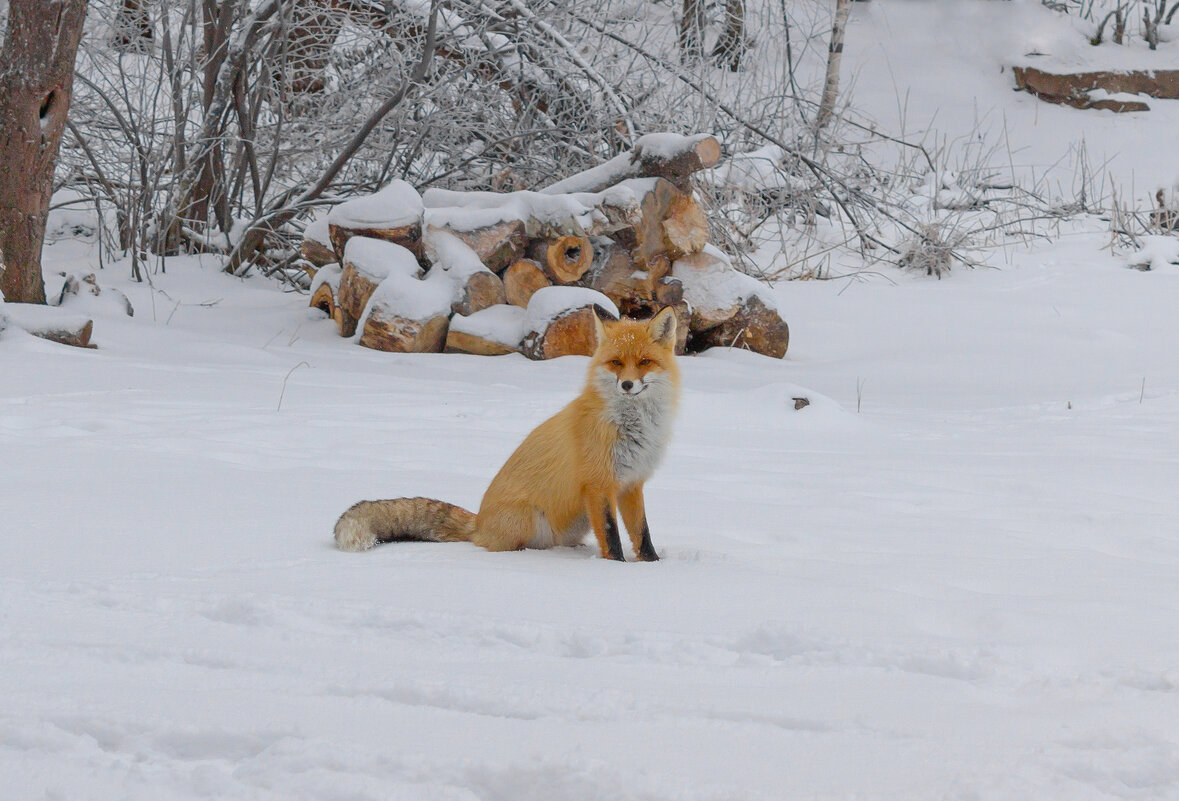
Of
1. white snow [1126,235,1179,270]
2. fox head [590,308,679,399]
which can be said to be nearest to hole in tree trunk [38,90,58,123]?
fox head [590,308,679,399]

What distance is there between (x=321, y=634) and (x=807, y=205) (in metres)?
10.2

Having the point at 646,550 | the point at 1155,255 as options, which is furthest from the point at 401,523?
the point at 1155,255

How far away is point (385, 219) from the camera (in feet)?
→ 27.6

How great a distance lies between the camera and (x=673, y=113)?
10.4m

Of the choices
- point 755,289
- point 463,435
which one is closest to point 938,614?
point 463,435

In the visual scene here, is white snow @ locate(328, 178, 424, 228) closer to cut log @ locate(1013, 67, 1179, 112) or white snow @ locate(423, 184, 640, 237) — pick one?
white snow @ locate(423, 184, 640, 237)

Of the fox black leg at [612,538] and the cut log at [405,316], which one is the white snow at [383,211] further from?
the fox black leg at [612,538]

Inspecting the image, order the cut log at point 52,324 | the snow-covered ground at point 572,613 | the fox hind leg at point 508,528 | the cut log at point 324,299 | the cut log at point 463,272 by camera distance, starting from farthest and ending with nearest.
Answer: the cut log at point 324,299 → the cut log at point 463,272 → the cut log at point 52,324 → the fox hind leg at point 508,528 → the snow-covered ground at point 572,613

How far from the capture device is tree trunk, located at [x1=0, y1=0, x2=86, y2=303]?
6.77 metres

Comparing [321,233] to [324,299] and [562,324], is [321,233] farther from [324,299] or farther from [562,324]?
[562,324]

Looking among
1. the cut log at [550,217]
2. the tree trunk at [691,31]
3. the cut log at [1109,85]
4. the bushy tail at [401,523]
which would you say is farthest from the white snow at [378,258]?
the cut log at [1109,85]

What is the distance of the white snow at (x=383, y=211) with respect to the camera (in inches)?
331

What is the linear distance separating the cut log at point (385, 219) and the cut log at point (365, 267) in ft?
0.31

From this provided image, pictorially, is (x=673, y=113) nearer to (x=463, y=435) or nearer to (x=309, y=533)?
(x=463, y=435)
